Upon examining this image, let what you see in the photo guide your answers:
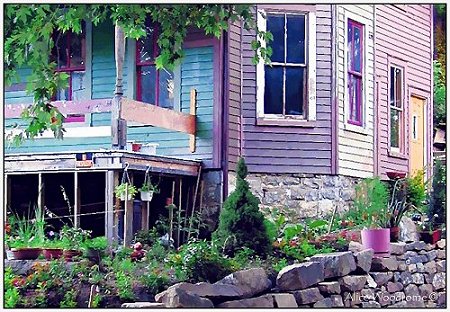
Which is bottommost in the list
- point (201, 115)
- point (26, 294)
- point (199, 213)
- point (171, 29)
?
point (26, 294)

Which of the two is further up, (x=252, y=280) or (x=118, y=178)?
(x=118, y=178)

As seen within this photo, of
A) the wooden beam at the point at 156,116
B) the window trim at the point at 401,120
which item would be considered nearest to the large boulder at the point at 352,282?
the wooden beam at the point at 156,116

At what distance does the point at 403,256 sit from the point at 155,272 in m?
2.54

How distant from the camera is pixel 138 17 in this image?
292 inches

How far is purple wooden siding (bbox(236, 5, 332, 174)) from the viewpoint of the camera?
938 cm

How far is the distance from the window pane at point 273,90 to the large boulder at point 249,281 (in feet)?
8.94

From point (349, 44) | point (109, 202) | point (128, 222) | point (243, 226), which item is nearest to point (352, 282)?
point (243, 226)

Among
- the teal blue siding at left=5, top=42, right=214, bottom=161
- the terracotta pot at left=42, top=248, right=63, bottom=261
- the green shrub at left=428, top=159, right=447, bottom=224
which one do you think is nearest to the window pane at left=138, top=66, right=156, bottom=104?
the teal blue siding at left=5, top=42, right=214, bottom=161

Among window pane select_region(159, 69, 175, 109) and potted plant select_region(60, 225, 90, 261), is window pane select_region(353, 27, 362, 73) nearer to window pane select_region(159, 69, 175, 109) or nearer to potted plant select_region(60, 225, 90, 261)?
window pane select_region(159, 69, 175, 109)

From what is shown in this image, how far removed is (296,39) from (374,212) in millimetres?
2171

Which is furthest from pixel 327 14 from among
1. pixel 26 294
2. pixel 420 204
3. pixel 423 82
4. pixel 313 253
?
pixel 26 294

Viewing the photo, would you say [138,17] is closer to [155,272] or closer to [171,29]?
[171,29]

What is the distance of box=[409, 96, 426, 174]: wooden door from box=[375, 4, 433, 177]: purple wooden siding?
58 millimetres

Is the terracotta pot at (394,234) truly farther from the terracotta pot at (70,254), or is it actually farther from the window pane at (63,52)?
the window pane at (63,52)
